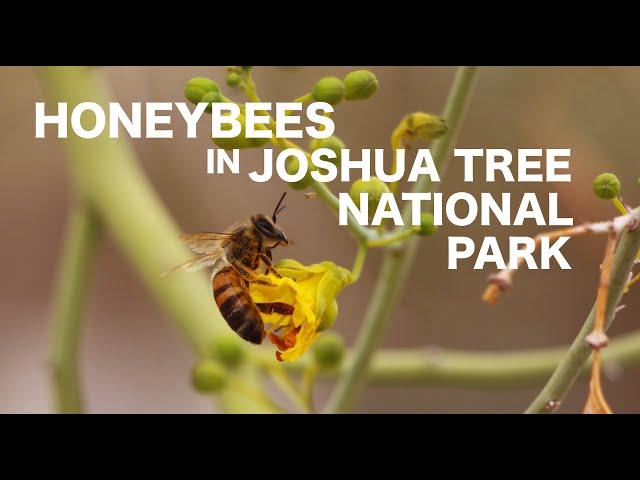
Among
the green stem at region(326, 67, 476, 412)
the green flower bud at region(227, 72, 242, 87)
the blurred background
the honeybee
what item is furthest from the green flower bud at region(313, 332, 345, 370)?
the blurred background

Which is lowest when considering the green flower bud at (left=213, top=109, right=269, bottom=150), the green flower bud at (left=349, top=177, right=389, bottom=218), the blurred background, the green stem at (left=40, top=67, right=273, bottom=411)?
the green flower bud at (left=349, top=177, right=389, bottom=218)

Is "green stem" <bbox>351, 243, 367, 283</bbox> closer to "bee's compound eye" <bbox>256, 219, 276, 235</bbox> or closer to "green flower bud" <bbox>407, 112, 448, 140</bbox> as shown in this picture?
"green flower bud" <bbox>407, 112, 448, 140</bbox>

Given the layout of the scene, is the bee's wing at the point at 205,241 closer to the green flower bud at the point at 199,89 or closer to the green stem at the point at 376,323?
the green stem at the point at 376,323

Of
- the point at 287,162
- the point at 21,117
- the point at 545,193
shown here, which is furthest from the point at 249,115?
the point at 21,117

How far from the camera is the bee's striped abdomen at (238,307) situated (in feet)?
3.05

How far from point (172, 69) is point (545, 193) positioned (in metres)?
1.29

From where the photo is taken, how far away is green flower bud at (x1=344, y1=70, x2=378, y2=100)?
0.83 metres

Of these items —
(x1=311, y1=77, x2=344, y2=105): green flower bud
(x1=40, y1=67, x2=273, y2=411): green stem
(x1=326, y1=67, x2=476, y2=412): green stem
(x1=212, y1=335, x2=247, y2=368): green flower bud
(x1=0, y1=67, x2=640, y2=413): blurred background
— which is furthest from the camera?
(x1=0, y1=67, x2=640, y2=413): blurred background

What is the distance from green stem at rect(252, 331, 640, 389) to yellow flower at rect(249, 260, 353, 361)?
738 millimetres

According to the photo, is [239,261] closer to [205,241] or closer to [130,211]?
[205,241]

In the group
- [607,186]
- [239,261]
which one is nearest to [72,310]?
[239,261]

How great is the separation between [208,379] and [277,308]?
35 centimetres

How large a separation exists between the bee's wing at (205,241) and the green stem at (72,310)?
0.50 meters

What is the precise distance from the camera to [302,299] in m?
0.77
